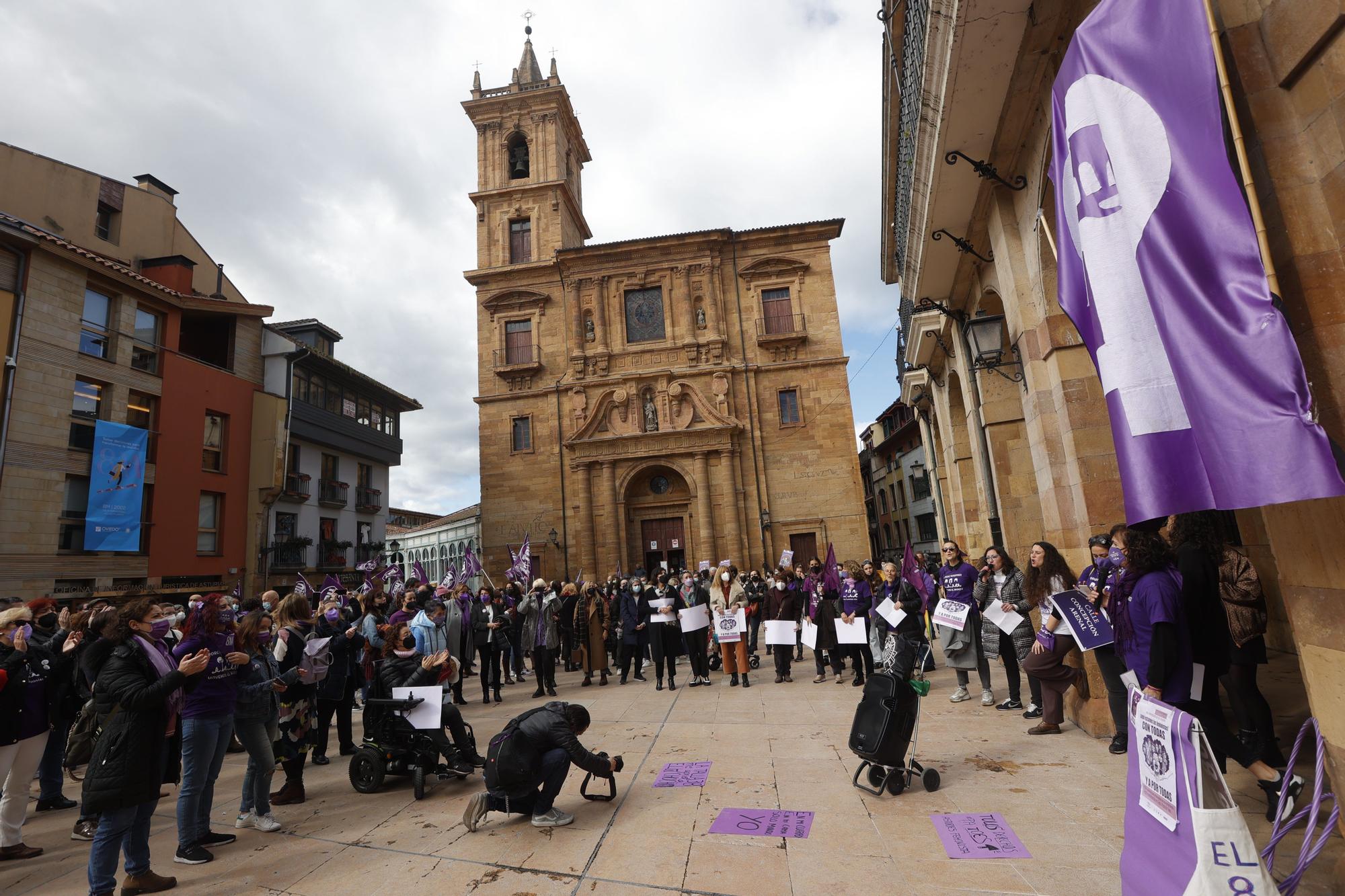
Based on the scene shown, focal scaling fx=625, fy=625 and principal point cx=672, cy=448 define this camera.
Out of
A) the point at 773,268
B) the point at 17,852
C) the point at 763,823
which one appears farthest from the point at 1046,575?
the point at 773,268

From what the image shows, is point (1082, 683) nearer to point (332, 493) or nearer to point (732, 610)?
point (732, 610)

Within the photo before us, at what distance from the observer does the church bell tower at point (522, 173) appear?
1183 inches

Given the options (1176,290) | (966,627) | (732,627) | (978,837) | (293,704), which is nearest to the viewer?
(1176,290)

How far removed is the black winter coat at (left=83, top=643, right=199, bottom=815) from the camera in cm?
395

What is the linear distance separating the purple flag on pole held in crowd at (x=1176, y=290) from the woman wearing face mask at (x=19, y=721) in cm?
816

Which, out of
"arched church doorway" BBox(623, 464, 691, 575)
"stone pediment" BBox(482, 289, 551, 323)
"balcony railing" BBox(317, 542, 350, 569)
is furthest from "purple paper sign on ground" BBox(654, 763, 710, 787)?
"stone pediment" BBox(482, 289, 551, 323)

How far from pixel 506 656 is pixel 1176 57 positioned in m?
13.1

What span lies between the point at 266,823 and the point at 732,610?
22.0ft

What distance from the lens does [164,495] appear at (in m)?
19.3

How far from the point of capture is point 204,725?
4.84 meters

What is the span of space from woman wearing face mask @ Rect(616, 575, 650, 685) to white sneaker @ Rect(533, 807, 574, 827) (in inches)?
253

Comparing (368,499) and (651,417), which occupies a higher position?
(651,417)

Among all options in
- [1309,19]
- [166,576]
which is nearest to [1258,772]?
[1309,19]

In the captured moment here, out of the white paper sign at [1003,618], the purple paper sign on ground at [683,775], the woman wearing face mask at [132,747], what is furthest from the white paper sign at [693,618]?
the woman wearing face mask at [132,747]
